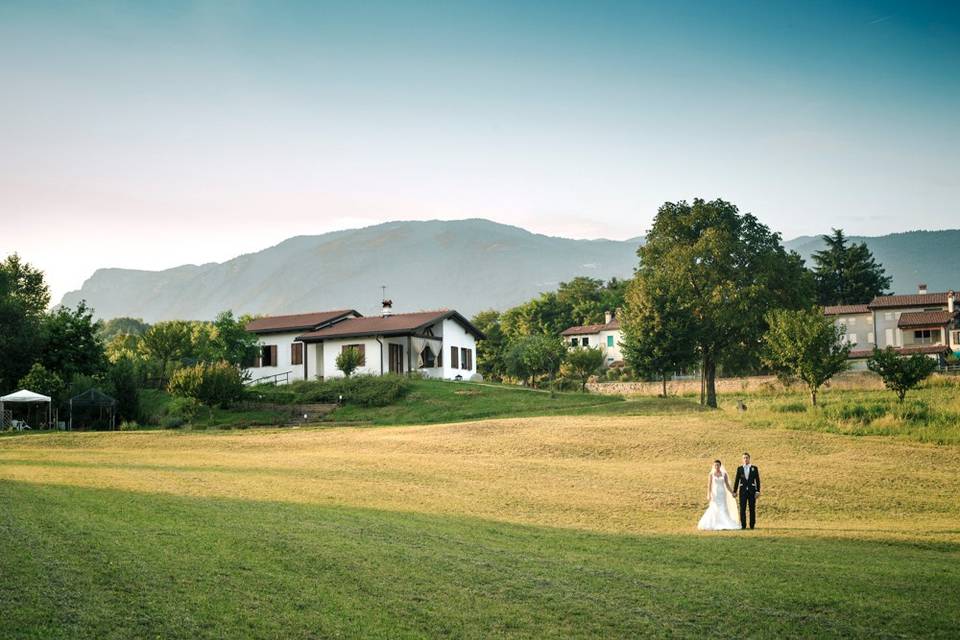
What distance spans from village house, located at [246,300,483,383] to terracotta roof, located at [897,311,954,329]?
1865 inches

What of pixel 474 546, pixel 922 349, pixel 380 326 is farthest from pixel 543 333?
pixel 474 546

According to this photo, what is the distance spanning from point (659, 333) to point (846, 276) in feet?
188

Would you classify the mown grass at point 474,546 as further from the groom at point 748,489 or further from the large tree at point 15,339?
the large tree at point 15,339

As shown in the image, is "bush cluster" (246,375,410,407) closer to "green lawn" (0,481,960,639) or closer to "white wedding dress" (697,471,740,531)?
"white wedding dress" (697,471,740,531)

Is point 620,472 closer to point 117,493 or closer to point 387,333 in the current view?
point 117,493

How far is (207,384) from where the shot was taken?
41094 mm

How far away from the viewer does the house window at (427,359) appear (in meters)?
54.2

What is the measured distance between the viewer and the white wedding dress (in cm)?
1739

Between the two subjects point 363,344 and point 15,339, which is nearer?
point 15,339

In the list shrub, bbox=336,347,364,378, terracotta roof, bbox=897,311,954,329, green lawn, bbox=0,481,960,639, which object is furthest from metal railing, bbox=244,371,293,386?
terracotta roof, bbox=897,311,954,329

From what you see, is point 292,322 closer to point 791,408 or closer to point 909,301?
point 791,408

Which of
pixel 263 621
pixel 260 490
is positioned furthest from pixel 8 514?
pixel 263 621

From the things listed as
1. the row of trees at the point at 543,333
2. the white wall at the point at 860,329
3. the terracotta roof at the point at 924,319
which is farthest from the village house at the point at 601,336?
the terracotta roof at the point at 924,319

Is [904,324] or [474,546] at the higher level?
[904,324]
